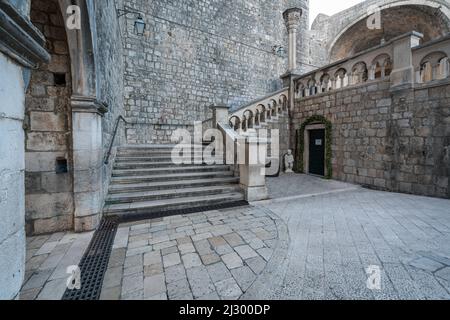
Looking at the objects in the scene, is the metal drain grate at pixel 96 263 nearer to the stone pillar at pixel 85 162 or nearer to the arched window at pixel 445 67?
the stone pillar at pixel 85 162

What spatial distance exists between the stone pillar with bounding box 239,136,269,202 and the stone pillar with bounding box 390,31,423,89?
13.3ft

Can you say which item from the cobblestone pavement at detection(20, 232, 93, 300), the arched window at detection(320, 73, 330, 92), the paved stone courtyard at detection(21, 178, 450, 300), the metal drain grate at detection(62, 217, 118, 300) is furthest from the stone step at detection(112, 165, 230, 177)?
the arched window at detection(320, 73, 330, 92)

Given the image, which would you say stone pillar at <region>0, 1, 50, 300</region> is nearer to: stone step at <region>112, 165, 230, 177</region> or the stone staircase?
the stone staircase

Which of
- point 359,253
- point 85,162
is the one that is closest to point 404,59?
point 359,253

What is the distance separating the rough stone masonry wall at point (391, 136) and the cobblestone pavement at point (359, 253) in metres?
1.03

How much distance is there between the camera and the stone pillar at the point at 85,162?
3098 millimetres

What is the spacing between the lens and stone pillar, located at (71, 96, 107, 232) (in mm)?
3098

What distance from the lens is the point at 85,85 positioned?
3.07m

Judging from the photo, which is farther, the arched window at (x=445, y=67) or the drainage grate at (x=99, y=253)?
the arched window at (x=445, y=67)

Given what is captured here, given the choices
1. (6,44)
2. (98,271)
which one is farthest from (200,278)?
(6,44)

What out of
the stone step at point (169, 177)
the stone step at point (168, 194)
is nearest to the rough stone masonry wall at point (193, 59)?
the stone step at point (169, 177)

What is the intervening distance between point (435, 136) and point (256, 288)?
581 cm

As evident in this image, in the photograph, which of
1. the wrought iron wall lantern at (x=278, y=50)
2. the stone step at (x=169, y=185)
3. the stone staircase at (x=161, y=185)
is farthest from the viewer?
the wrought iron wall lantern at (x=278, y=50)
